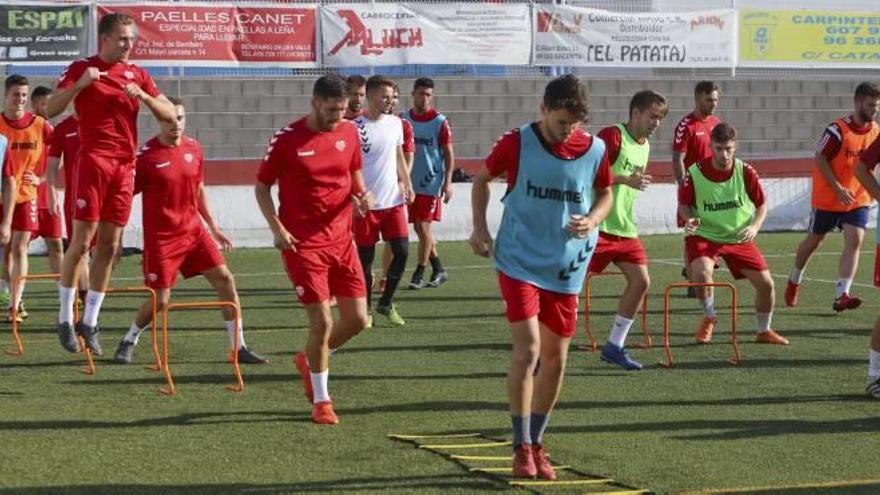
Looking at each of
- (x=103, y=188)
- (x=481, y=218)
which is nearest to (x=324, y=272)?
(x=481, y=218)

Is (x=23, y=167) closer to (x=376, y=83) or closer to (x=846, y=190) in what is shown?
(x=376, y=83)

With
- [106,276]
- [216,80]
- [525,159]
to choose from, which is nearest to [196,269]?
[106,276]

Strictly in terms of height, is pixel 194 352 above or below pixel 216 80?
below

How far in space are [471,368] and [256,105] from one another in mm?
16002

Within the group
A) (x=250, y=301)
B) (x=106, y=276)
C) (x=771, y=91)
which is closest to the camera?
(x=106, y=276)

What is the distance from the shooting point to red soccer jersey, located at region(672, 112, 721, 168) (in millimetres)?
16266

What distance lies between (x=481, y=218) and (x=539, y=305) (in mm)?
516

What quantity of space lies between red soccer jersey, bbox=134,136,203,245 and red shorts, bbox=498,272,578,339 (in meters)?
4.07

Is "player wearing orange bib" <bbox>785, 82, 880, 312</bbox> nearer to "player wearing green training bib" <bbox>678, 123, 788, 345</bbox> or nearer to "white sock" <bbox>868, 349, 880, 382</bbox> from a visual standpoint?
"player wearing green training bib" <bbox>678, 123, 788, 345</bbox>

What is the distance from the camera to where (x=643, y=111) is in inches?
467

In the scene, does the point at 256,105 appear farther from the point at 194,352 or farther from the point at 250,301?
the point at 194,352

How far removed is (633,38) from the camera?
29.1 m

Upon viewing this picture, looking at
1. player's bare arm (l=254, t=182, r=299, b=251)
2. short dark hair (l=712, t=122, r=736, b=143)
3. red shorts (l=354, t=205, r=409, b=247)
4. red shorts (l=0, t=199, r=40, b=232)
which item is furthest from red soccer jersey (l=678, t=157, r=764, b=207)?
red shorts (l=0, t=199, r=40, b=232)

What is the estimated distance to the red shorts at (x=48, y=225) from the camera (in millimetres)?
14914
